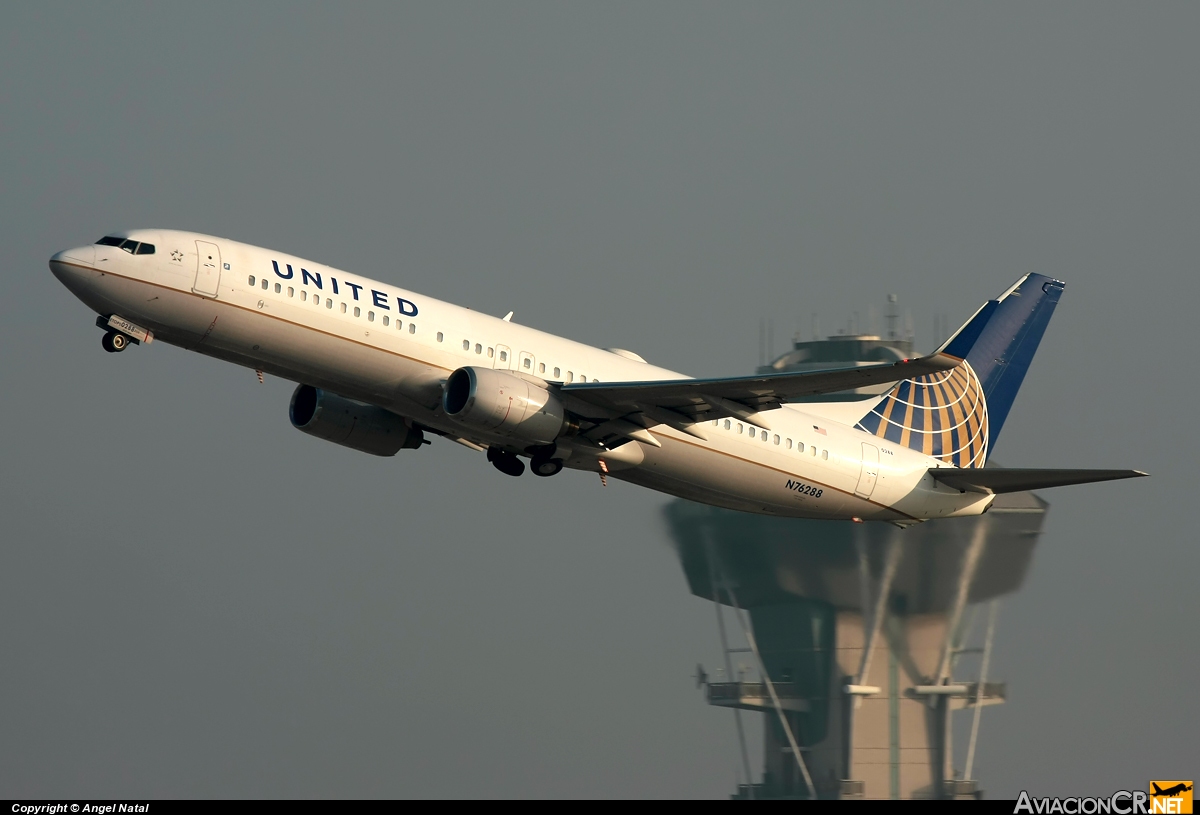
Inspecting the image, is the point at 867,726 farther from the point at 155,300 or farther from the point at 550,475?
the point at 155,300

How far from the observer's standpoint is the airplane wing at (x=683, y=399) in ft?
121

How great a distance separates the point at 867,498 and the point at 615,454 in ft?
28.3

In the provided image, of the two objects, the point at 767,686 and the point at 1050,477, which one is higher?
the point at 767,686

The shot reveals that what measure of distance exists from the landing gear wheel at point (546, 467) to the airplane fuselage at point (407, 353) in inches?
16.7

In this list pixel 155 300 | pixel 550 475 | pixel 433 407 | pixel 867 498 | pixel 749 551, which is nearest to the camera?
pixel 155 300

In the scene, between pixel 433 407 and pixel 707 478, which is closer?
pixel 433 407

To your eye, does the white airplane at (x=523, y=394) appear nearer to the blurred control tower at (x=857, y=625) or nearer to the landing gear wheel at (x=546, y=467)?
the landing gear wheel at (x=546, y=467)

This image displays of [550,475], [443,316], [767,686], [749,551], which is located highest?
[749,551]

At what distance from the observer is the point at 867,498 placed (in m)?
43.8

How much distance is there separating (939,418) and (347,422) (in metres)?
19.4

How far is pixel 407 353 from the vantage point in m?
37.1

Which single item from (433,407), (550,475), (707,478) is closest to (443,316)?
(433,407)

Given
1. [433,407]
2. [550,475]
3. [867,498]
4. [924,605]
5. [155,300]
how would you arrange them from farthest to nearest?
[924,605] < [867,498] < [550,475] < [433,407] < [155,300]

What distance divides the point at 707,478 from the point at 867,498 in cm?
573
